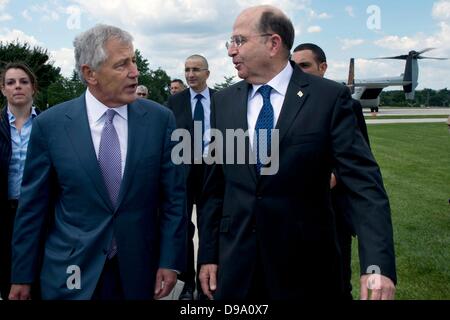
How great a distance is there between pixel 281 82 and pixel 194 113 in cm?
330

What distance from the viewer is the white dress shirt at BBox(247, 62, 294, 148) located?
294 centimetres

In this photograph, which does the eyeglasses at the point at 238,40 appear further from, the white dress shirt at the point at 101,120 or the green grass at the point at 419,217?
the green grass at the point at 419,217

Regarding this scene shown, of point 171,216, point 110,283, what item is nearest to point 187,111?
point 171,216

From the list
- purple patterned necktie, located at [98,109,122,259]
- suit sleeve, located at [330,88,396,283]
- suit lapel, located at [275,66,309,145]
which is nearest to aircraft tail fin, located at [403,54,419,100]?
suit lapel, located at [275,66,309,145]

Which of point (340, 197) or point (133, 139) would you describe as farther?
point (340, 197)

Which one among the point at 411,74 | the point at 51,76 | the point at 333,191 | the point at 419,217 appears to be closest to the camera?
the point at 333,191

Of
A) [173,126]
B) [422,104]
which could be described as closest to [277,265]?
[173,126]

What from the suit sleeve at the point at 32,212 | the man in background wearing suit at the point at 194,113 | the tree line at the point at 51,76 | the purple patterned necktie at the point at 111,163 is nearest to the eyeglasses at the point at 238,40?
the purple patterned necktie at the point at 111,163

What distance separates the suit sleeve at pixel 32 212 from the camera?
2904 millimetres

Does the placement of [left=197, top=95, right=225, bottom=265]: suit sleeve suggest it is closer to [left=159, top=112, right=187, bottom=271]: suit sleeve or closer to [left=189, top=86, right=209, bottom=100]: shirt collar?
[left=159, top=112, right=187, bottom=271]: suit sleeve

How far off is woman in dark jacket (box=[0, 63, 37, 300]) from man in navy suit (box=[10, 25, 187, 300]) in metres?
1.68

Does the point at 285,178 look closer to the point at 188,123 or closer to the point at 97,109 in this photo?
the point at 97,109

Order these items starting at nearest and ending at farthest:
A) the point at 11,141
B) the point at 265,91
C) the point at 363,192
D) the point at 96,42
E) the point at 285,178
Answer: the point at 363,192
the point at 285,178
the point at 96,42
the point at 265,91
the point at 11,141

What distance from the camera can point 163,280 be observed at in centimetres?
300
